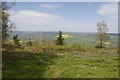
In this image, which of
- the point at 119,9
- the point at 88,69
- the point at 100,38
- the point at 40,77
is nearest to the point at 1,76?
the point at 40,77

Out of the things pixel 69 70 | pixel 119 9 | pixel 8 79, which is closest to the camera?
pixel 8 79

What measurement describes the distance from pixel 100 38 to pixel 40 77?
86.3 feet

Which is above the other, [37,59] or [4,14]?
[4,14]

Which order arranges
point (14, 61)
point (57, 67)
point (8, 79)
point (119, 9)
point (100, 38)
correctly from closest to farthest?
1. point (8, 79)
2. point (57, 67)
3. point (14, 61)
4. point (119, 9)
5. point (100, 38)

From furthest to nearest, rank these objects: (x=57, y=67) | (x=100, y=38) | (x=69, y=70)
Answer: (x=100, y=38)
(x=57, y=67)
(x=69, y=70)

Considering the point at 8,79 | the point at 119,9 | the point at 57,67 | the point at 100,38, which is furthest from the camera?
the point at 100,38

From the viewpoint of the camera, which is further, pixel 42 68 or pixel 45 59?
pixel 45 59

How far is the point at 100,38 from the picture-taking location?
3922cm

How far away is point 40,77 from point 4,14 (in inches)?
300

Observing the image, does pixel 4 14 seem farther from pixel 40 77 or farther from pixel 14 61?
pixel 40 77

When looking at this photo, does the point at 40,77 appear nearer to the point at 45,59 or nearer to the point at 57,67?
the point at 57,67

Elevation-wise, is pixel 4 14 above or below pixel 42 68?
above

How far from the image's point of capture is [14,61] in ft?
58.1

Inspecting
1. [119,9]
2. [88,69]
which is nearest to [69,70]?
[88,69]
